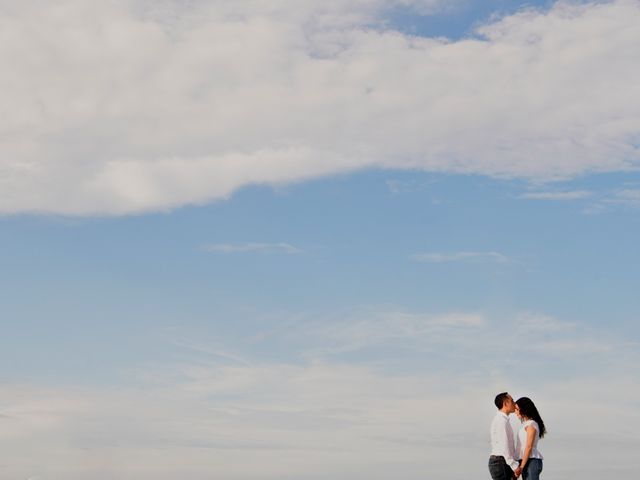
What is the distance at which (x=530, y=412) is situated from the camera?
20500 mm

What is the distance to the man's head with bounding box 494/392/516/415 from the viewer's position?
21031 millimetres

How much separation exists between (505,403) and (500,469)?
1.54m

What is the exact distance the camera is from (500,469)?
21.1m

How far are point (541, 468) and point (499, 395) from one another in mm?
1854

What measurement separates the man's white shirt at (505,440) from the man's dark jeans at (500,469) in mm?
150

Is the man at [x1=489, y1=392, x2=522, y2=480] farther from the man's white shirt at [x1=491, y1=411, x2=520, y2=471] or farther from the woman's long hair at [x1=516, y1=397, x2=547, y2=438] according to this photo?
the woman's long hair at [x1=516, y1=397, x2=547, y2=438]

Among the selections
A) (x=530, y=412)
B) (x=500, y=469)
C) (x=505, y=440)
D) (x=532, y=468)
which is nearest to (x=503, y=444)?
(x=505, y=440)

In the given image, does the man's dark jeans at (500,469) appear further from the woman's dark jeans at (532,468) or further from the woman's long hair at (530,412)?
the woman's long hair at (530,412)

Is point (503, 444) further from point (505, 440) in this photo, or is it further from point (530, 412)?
point (530, 412)

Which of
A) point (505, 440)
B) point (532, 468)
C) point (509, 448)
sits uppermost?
point (505, 440)

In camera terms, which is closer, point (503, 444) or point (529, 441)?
point (529, 441)

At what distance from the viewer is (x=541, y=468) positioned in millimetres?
20672

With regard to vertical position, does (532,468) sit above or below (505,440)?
below

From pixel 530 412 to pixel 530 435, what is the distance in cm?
51
